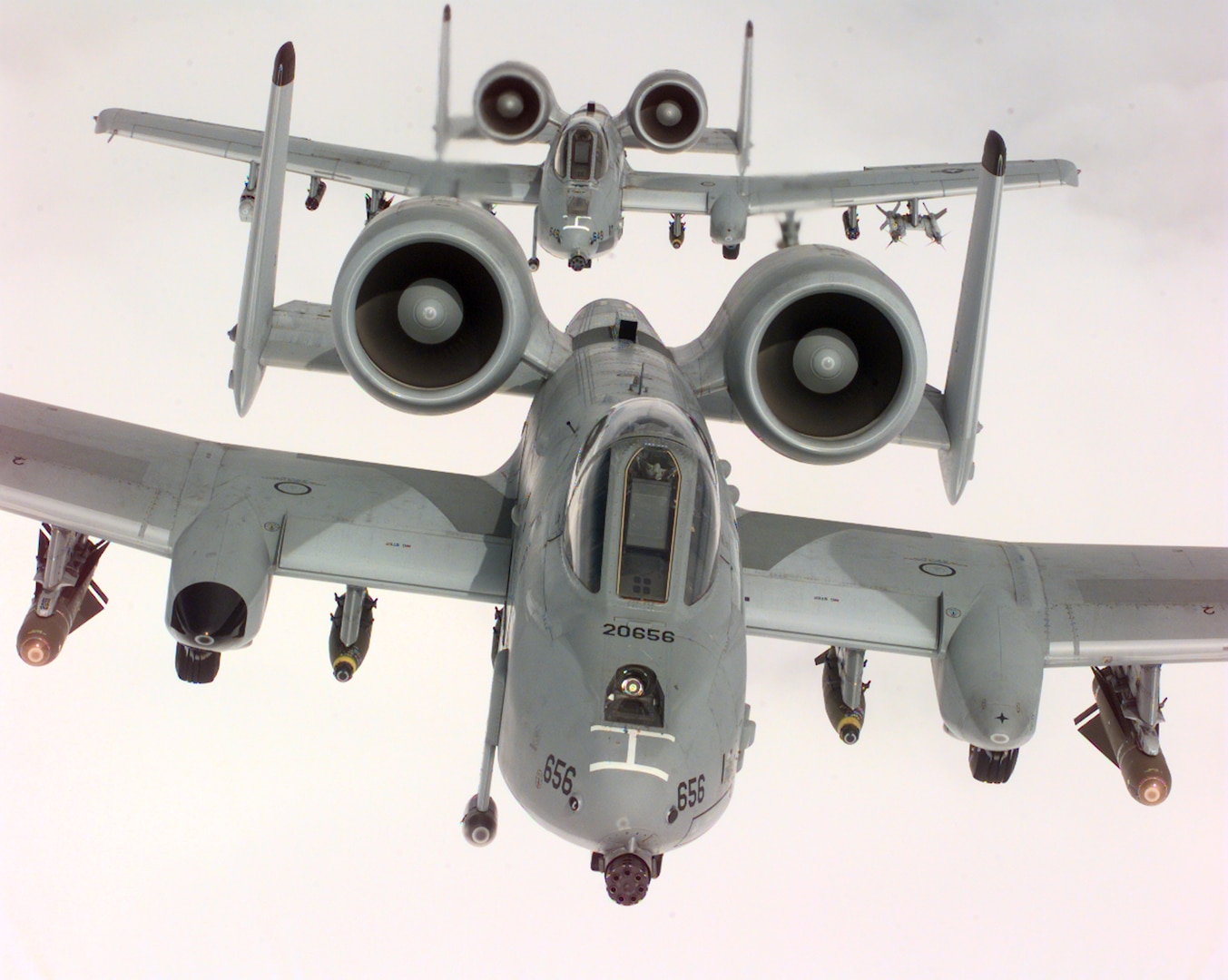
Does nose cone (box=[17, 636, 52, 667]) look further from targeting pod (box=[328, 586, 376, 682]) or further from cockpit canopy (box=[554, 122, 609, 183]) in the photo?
cockpit canopy (box=[554, 122, 609, 183])

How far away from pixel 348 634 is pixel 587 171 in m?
4.96

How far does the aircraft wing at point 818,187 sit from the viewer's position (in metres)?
11.1

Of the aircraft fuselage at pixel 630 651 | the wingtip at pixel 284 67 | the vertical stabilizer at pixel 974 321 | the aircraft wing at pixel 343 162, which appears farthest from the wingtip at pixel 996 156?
the aircraft wing at pixel 343 162

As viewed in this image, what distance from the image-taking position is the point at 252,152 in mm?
10461

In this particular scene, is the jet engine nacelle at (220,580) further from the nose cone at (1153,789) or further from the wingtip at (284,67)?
the nose cone at (1153,789)

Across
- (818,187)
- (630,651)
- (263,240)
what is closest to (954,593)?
(630,651)

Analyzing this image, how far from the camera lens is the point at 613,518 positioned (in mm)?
5336

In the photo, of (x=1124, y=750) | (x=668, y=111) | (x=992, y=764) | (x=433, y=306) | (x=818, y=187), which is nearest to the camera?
(x=433, y=306)

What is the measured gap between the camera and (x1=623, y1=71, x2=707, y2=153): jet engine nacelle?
1045cm

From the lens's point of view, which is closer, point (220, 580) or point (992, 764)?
point (220, 580)

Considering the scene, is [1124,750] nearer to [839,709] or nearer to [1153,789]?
[1153,789]

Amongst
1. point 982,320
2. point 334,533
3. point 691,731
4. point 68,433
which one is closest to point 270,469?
point 334,533

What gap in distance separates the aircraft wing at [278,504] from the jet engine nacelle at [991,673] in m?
2.52

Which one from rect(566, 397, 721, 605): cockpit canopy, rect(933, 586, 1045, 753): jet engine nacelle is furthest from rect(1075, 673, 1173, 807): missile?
rect(566, 397, 721, 605): cockpit canopy
